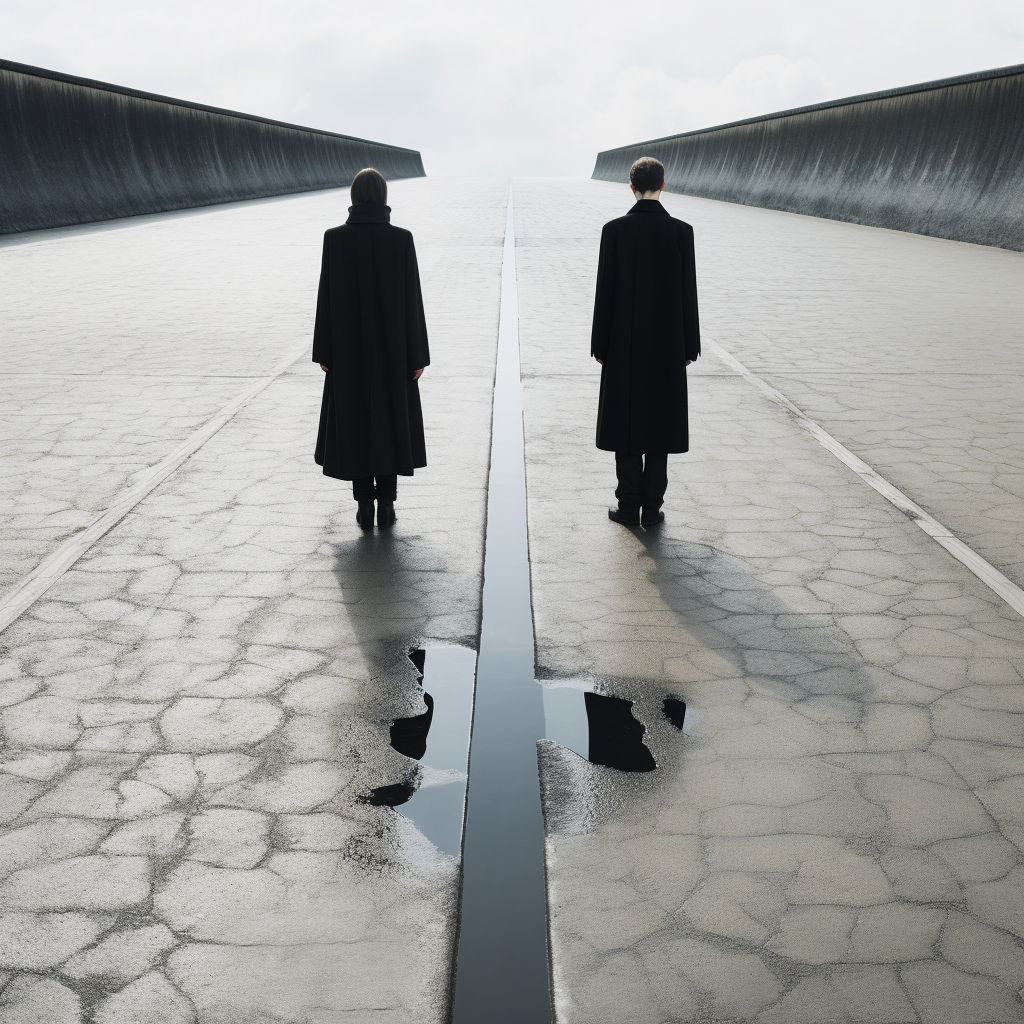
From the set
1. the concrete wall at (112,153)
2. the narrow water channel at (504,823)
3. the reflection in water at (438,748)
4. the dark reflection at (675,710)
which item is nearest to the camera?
the narrow water channel at (504,823)

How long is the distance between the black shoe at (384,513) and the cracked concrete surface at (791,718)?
0.62 m

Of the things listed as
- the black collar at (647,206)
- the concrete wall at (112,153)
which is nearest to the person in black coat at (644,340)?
the black collar at (647,206)

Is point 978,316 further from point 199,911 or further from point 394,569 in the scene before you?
point 199,911

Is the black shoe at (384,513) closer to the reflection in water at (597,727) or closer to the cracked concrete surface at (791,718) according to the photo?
the cracked concrete surface at (791,718)

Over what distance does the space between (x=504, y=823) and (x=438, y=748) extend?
15.2 inches

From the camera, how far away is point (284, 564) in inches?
Result: 163

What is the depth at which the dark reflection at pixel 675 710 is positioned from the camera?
302 centimetres

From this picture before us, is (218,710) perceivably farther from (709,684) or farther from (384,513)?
(384,513)

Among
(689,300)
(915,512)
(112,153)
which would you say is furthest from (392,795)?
(112,153)

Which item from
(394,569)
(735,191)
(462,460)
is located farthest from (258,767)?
(735,191)

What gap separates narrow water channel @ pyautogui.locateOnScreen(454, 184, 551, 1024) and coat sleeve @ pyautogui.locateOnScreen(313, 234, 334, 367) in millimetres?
1023

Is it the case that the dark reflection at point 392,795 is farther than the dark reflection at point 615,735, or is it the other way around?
the dark reflection at point 615,735

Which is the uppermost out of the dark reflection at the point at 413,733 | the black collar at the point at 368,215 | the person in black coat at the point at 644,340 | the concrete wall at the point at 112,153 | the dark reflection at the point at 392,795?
the black collar at the point at 368,215

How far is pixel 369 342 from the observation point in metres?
4.34
